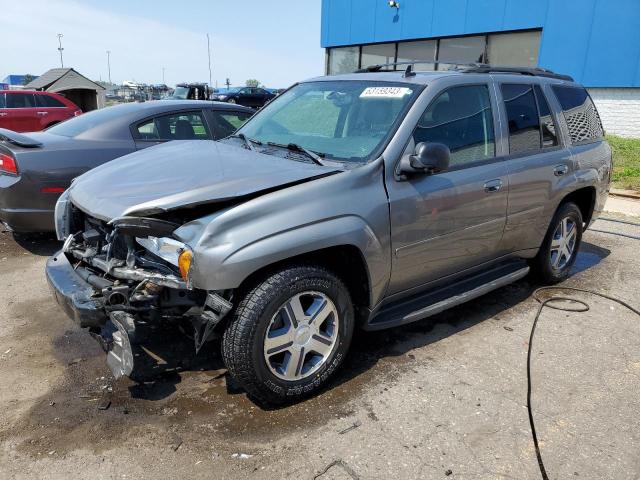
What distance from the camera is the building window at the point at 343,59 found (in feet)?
71.4

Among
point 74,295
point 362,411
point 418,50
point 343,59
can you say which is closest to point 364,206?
point 362,411

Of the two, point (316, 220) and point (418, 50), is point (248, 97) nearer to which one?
point (418, 50)

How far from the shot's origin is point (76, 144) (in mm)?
5355

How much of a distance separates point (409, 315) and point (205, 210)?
1511 millimetres

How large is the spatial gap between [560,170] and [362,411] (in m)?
2.87

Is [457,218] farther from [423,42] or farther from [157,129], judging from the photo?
[423,42]

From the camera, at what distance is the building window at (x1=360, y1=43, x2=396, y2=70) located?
789 inches

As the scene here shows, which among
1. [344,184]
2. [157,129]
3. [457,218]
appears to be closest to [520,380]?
[457,218]

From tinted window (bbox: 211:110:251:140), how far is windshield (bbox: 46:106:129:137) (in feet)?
3.56

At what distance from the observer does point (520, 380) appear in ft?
11.0

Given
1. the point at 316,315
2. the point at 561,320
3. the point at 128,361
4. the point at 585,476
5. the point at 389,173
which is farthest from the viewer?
the point at 561,320

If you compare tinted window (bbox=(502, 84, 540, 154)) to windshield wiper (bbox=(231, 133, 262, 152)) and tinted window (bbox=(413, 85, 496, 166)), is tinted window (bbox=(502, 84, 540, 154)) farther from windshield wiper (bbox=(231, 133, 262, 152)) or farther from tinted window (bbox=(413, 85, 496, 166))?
windshield wiper (bbox=(231, 133, 262, 152))

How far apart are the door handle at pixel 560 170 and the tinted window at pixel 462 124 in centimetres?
89

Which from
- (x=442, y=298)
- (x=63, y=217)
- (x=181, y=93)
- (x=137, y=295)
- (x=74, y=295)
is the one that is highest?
(x=181, y=93)
